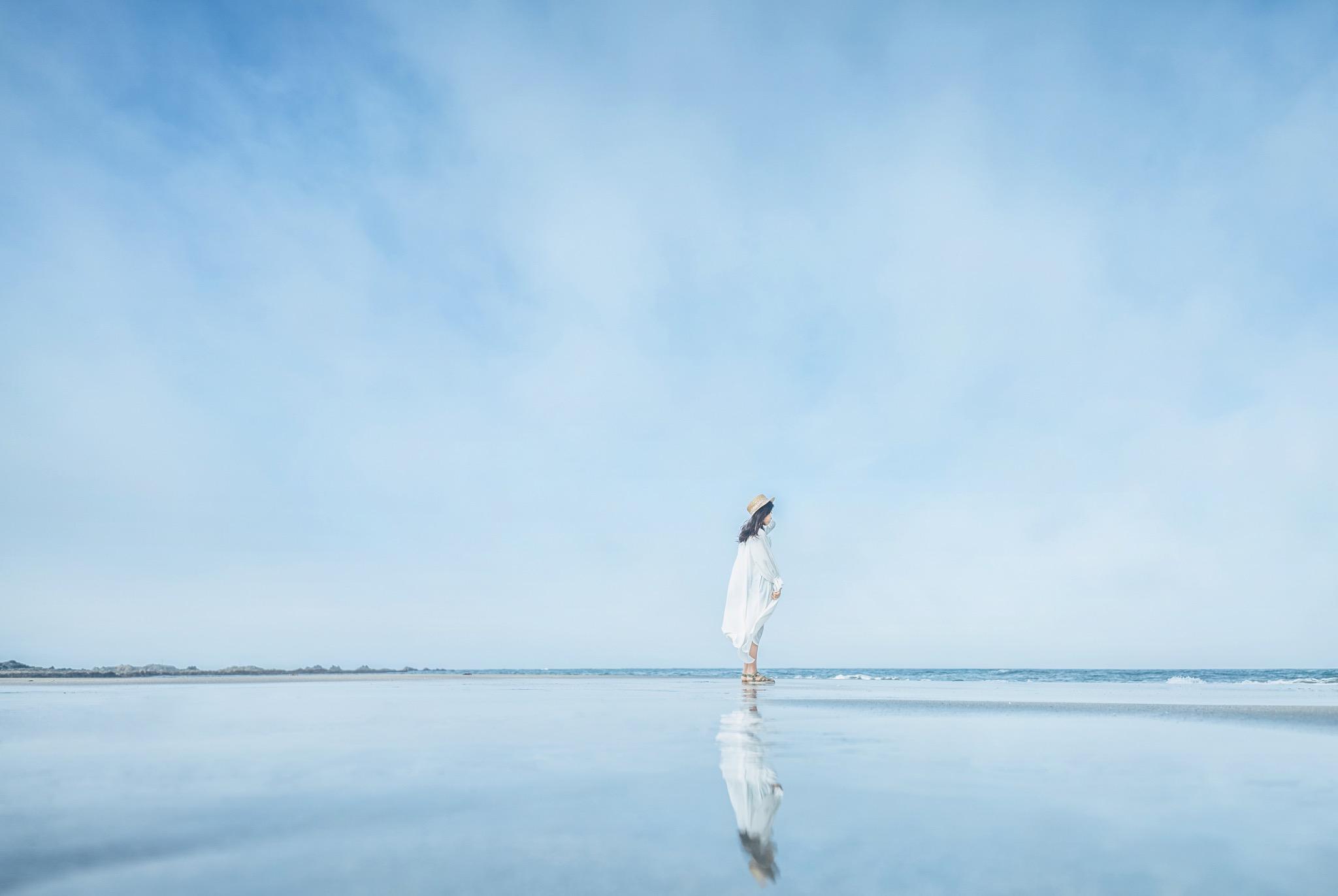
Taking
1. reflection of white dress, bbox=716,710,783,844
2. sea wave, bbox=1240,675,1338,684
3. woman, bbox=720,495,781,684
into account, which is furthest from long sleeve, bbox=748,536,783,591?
sea wave, bbox=1240,675,1338,684

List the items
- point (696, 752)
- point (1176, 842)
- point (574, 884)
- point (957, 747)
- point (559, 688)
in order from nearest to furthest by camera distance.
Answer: point (574, 884) < point (1176, 842) < point (696, 752) < point (957, 747) < point (559, 688)

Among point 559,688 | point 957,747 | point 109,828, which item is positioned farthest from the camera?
point 559,688

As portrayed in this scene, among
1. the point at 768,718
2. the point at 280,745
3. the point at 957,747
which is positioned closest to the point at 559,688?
the point at 768,718

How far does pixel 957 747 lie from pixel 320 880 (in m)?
4.05

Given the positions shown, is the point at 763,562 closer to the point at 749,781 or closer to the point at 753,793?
the point at 749,781

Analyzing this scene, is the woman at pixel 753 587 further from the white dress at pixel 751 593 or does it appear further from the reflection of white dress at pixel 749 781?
the reflection of white dress at pixel 749 781

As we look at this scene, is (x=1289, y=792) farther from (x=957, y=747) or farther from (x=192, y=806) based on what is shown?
(x=192, y=806)

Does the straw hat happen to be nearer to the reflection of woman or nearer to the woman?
the woman

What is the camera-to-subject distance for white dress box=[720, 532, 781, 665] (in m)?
14.3

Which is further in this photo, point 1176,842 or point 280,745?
point 280,745

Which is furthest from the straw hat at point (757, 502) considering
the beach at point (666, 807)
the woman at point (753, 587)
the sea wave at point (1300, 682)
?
the sea wave at point (1300, 682)

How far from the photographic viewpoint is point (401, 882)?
6.75ft

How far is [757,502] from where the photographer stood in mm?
14625

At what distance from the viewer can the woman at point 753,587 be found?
14.3 metres
